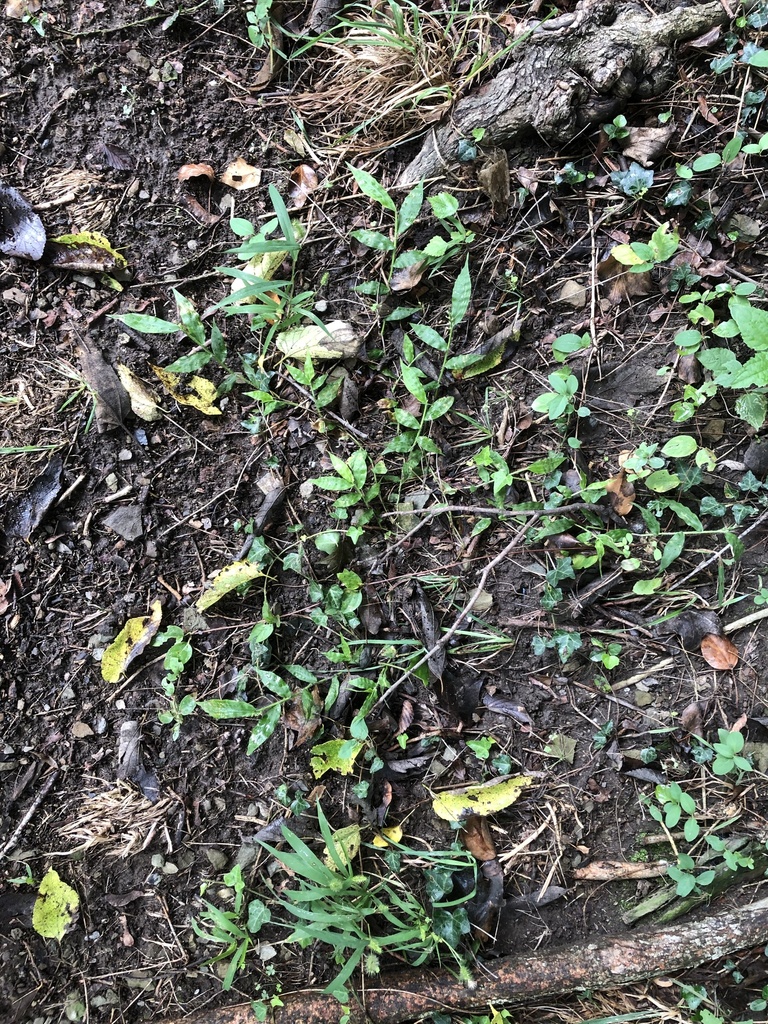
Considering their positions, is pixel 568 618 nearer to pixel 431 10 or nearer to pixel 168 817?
pixel 168 817

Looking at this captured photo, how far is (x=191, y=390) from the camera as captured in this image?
7.18 ft

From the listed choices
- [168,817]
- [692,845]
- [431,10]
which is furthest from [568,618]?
[431,10]

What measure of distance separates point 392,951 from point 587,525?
1.55 meters

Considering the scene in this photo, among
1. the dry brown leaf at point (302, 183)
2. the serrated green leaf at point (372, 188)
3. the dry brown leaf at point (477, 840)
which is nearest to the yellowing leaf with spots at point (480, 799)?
the dry brown leaf at point (477, 840)

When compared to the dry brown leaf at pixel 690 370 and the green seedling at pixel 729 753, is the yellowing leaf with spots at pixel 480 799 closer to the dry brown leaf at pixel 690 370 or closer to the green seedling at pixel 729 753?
the green seedling at pixel 729 753

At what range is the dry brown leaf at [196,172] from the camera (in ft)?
7.17

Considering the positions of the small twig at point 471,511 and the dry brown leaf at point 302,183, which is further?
the dry brown leaf at point 302,183

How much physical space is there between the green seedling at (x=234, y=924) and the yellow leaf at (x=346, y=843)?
291 mm

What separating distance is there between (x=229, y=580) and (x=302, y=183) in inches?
57.6

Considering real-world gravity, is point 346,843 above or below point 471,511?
below

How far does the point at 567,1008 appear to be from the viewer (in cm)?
202

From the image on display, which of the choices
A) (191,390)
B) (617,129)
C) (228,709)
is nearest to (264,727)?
(228,709)

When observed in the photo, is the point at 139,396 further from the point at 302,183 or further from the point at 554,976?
the point at 554,976

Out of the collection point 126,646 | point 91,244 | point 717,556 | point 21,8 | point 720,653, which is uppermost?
point 21,8
